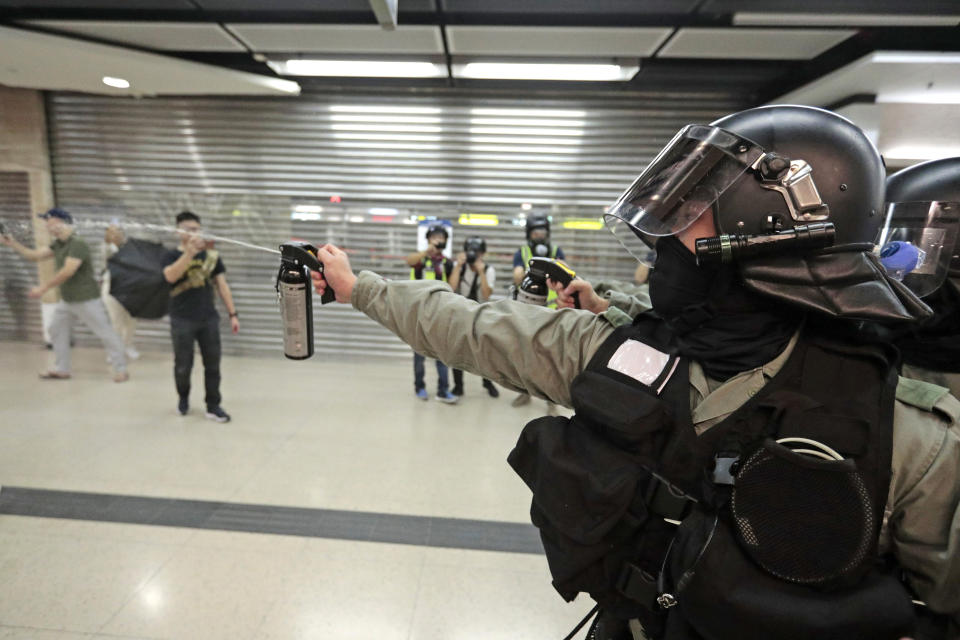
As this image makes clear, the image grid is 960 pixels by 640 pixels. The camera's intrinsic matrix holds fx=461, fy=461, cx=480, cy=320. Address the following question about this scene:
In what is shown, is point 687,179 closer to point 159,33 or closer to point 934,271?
point 934,271

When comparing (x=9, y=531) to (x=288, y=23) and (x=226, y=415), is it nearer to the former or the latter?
(x=226, y=415)

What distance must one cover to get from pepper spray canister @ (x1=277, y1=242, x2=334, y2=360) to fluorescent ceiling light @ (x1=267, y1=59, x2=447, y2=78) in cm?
398

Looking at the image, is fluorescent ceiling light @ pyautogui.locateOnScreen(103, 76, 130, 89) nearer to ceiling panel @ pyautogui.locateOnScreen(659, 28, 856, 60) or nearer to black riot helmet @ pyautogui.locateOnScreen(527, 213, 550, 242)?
black riot helmet @ pyautogui.locateOnScreen(527, 213, 550, 242)

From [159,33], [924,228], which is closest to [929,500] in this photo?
[924,228]

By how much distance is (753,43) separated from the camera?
3.94 meters

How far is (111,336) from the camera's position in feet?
15.9

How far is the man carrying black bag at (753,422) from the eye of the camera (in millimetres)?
718

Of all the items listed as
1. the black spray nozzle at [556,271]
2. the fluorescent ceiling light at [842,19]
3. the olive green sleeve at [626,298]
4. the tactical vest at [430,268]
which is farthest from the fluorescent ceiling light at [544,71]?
the black spray nozzle at [556,271]

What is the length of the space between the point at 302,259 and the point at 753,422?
1191 mm

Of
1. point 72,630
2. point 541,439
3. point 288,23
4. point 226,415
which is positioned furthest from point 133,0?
point 541,439

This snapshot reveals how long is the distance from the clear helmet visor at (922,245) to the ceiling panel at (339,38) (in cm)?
376

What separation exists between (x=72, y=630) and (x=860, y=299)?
273cm

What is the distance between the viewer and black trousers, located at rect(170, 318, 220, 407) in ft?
12.3

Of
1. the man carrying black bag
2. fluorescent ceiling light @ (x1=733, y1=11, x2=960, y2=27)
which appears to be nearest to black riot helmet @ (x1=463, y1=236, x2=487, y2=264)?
fluorescent ceiling light @ (x1=733, y1=11, x2=960, y2=27)
